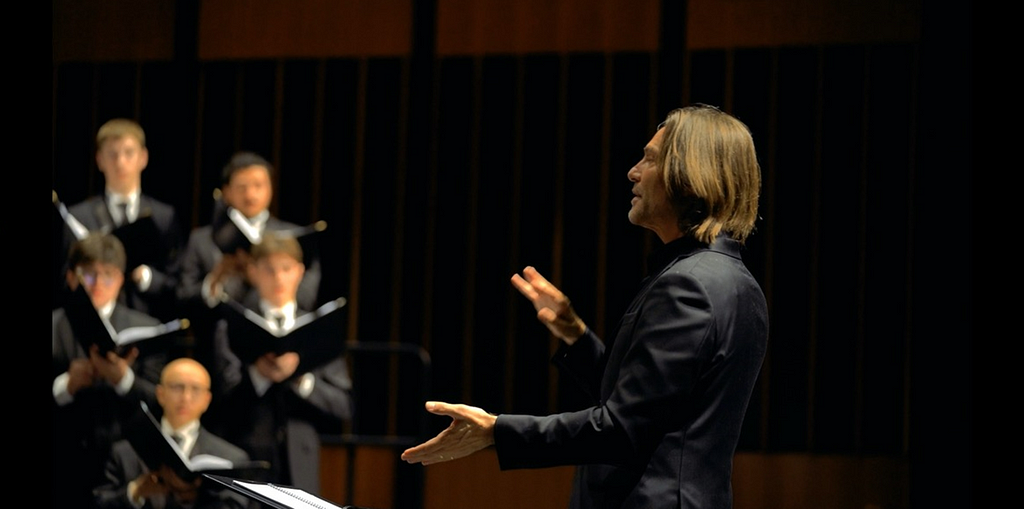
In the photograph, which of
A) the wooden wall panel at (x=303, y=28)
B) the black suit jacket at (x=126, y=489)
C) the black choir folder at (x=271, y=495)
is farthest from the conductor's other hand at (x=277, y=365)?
the black choir folder at (x=271, y=495)

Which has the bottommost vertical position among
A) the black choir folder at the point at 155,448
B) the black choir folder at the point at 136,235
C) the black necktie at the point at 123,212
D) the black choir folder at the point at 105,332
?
the black choir folder at the point at 155,448

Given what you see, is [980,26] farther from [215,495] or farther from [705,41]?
[215,495]

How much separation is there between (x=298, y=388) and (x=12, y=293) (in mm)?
2483

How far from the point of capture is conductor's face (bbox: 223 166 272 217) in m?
4.25

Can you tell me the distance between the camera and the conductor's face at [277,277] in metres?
3.93

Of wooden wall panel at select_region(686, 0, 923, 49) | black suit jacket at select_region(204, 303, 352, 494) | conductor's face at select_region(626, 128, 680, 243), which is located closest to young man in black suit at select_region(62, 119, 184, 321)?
black suit jacket at select_region(204, 303, 352, 494)

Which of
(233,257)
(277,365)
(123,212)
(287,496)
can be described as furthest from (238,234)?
(287,496)

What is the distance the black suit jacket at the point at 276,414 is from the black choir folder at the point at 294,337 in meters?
0.07

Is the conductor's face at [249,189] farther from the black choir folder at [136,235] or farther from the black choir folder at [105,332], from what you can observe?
the black choir folder at [105,332]

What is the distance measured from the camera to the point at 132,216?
167 inches

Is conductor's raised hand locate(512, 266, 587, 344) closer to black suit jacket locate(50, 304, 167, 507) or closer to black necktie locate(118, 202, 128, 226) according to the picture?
black suit jacket locate(50, 304, 167, 507)

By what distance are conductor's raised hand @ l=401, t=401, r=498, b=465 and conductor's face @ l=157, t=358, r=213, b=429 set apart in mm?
2190

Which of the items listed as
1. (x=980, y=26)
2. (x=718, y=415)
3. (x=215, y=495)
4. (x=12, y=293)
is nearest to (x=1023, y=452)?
(x=980, y=26)

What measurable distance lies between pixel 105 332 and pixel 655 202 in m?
2.35
